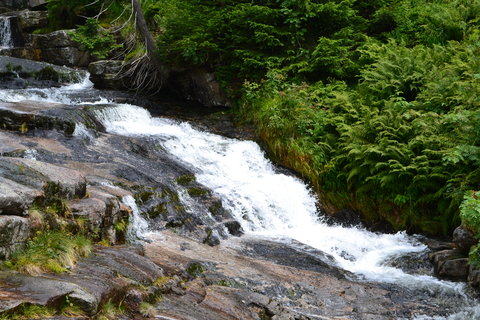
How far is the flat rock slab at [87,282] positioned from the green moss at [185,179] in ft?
13.5

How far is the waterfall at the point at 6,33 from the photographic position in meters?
21.7

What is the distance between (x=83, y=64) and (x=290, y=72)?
28.5 ft

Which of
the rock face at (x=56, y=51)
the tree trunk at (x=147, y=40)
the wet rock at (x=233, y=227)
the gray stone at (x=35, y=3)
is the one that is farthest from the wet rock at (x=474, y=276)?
the gray stone at (x=35, y=3)

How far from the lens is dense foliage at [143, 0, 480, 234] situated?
10.8m

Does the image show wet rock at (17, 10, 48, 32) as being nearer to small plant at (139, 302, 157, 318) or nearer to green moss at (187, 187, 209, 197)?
green moss at (187, 187, 209, 197)

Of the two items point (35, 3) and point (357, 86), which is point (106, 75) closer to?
point (357, 86)

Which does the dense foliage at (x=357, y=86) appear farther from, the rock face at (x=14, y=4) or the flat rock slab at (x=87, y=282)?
the rock face at (x=14, y=4)

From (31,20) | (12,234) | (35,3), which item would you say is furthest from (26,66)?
(12,234)

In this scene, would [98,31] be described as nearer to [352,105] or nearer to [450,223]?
[352,105]

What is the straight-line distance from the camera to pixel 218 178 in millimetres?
11875

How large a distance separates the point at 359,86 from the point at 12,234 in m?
10.7

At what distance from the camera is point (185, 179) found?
11.1m

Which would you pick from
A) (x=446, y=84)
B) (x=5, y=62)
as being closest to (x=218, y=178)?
(x=446, y=84)

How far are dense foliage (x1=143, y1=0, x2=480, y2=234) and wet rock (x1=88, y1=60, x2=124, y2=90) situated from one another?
177 cm
